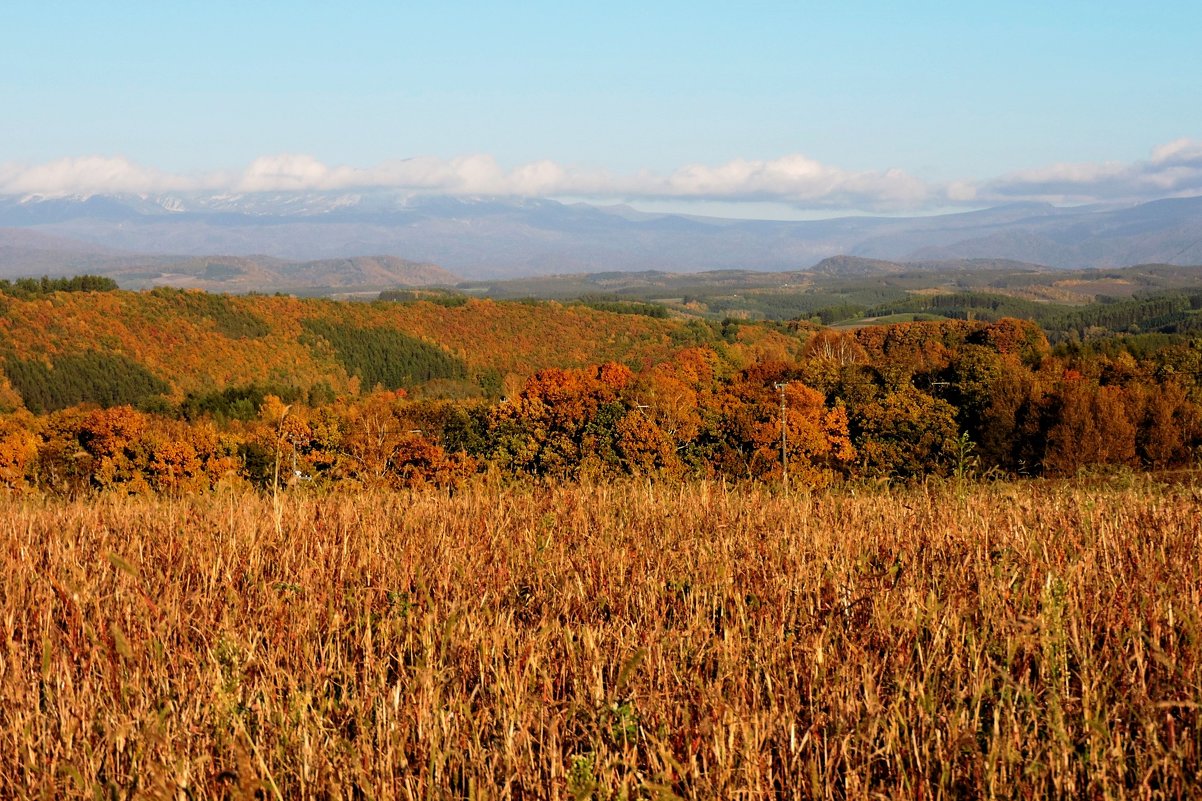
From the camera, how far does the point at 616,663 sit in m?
3.24

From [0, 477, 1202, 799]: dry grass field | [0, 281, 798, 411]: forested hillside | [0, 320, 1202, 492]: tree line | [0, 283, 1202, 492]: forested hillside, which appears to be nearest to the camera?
[0, 477, 1202, 799]: dry grass field

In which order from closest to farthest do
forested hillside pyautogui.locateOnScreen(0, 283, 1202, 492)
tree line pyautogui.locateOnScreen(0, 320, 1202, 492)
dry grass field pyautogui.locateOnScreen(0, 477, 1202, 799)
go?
dry grass field pyautogui.locateOnScreen(0, 477, 1202, 799) → forested hillside pyautogui.locateOnScreen(0, 283, 1202, 492) → tree line pyautogui.locateOnScreen(0, 320, 1202, 492)

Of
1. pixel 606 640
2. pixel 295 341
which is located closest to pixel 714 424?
pixel 606 640

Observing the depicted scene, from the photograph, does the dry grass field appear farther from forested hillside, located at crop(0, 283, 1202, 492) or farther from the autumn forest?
forested hillside, located at crop(0, 283, 1202, 492)

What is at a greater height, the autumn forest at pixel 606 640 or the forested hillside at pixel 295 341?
the autumn forest at pixel 606 640

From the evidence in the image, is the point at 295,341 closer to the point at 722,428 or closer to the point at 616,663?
the point at 722,428

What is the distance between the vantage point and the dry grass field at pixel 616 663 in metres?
2.55

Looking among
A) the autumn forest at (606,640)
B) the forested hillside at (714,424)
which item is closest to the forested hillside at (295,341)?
the forested hillside at (714,424)

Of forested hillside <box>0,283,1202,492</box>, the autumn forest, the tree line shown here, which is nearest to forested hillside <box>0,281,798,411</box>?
forested hillside <box>0,283,1202,492</box>

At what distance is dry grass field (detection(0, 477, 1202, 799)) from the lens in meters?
2.55

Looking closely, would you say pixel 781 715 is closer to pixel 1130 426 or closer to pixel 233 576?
pixel 233 576

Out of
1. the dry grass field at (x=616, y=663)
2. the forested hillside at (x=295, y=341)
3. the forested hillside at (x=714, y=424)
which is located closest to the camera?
the dry grass field at (x=616, y=663)

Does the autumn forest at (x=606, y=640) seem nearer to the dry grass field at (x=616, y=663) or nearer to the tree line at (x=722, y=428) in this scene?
the dry grass field at (x=616, y=663)

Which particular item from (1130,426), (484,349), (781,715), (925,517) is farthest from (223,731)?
(484,349)
